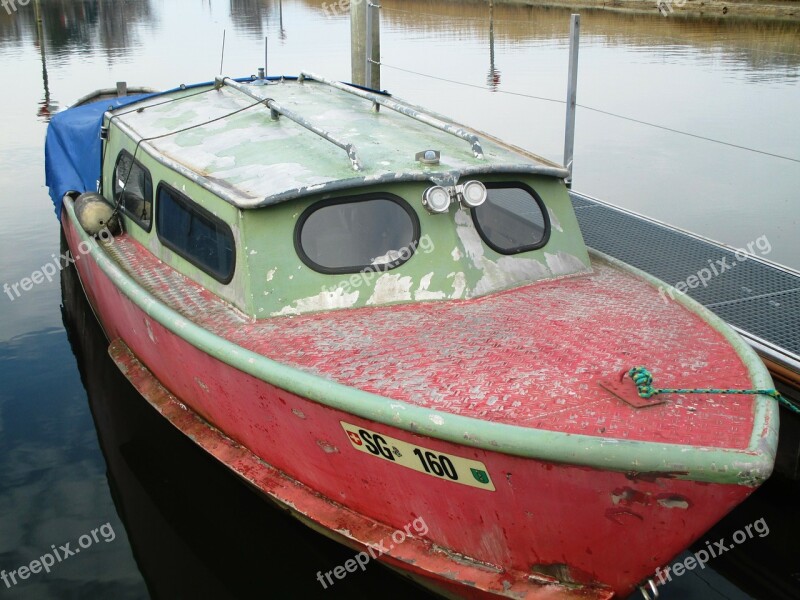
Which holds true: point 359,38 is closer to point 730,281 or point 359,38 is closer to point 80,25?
point 730,281

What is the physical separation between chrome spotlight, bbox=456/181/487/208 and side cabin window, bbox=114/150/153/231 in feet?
9.24

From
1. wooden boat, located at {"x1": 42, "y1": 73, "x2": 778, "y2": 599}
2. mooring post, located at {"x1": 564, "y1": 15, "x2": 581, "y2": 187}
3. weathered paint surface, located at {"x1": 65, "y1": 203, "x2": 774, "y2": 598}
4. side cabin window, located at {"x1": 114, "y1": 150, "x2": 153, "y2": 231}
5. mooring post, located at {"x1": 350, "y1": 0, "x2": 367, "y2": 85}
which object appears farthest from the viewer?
mooring post, located at {"x1": 350, "y1": 0, "x2": 367, "y2": 85}

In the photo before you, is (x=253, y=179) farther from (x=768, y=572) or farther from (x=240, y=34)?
(x=240, y=34)

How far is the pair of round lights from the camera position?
5.36 metres

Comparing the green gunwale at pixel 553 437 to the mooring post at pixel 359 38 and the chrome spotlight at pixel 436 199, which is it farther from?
the mooring post at pixel 359 38

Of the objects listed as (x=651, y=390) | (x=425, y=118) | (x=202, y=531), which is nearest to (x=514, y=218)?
(x=425, y=118)

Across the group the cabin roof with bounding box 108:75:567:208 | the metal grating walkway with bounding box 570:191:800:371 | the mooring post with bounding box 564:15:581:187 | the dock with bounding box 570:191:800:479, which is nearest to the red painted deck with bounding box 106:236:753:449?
the dock with bounding box 570:191:800:479

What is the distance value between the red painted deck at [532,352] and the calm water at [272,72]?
718mm

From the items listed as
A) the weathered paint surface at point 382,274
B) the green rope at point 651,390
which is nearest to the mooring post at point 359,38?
the weathered paint surface at point 382,274

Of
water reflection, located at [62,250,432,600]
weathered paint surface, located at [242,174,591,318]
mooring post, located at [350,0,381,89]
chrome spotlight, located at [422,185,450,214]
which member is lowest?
water reflection, located at [62,250,432,600]

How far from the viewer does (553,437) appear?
12.2ft

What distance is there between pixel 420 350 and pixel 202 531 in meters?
2.35

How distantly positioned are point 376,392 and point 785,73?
20.9m

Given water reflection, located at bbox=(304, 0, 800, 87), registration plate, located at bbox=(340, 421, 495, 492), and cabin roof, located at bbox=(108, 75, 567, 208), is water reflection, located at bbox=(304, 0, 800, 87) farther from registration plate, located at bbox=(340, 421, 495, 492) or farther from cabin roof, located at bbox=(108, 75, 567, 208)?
registration plate, located at bbox=(340, 421, 495, 492)
